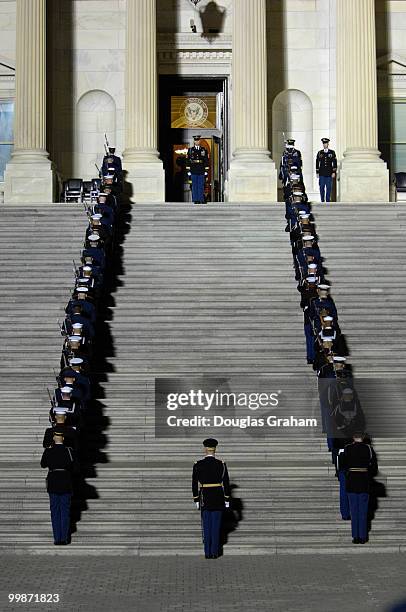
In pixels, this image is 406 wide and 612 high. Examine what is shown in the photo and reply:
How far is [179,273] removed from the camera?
93.7ft

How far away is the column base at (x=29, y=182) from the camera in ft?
115

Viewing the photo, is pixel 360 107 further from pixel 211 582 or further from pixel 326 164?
pixel 211 582

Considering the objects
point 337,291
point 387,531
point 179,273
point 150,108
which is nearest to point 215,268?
point 179,273

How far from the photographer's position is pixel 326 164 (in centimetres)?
3394

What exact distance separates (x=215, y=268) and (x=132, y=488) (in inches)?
393

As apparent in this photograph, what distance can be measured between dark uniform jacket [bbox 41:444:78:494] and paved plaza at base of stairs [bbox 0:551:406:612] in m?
0.97

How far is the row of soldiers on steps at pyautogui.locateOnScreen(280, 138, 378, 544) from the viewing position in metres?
18.4

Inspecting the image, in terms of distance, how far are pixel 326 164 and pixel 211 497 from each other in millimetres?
17794

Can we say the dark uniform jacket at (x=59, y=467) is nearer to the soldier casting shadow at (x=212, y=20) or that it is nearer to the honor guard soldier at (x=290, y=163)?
the honor guard soldier at (x=290, y=163)

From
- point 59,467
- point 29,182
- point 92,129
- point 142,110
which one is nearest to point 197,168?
point 142,110

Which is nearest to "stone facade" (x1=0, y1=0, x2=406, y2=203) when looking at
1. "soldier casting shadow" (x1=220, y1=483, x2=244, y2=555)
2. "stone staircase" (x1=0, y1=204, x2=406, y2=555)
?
"stone staircase" (x1=0, y1=204, x2=406, y2=555)

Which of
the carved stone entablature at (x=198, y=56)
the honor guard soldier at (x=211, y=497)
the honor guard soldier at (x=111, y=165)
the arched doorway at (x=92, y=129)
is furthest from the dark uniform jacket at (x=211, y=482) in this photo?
the carved stone entablature at (x=198, y=56)

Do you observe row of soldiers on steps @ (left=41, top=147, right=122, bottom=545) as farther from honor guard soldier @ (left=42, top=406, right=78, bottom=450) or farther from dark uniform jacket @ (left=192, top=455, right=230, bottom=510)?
dark uniform jacket @ (left=192, top=455, right=230, bottom=510)

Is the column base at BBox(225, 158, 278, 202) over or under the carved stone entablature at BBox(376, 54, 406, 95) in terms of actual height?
under
